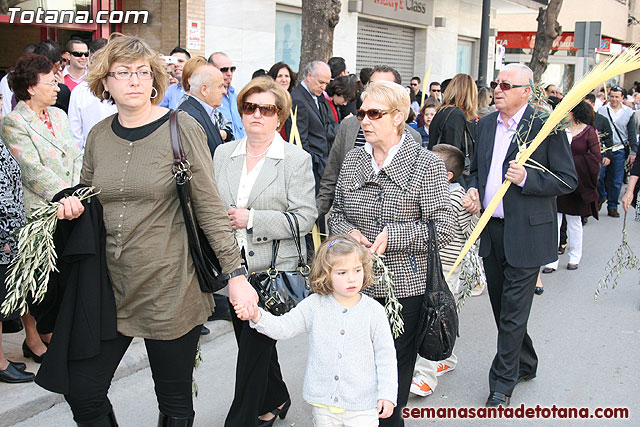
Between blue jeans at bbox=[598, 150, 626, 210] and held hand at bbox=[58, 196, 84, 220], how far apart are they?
11.7 metres

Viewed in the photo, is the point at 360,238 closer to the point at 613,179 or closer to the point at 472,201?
the point at 472,201

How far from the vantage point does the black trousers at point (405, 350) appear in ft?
12.7

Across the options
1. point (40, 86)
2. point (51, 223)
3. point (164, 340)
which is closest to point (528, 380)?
point (164, 340)

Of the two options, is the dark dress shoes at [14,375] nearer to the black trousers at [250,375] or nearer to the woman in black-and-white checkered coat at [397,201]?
the black trousers at [250,375]

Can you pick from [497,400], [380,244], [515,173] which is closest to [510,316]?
[497,400]

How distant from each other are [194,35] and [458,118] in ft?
22.8

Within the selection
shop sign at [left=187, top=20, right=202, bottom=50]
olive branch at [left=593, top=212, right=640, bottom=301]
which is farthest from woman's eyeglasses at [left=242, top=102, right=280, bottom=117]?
shop sign at [left=187, top=20, right=202, bottom=50]

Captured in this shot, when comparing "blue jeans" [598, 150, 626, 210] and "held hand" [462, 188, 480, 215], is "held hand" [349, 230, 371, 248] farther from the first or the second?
"blue jeans" [598, 150, 626, 210]

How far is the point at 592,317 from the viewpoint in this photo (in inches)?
278

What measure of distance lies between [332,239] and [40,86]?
2.74 m

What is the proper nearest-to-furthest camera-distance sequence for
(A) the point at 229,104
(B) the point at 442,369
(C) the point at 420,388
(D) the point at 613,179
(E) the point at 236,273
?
(E) the point at 236,273, (C) the point at 420,388, (B) the point at 442,369, (A) the point at 229,104, (D) the point at 613,179

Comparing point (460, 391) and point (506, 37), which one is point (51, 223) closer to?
point (460, 391)

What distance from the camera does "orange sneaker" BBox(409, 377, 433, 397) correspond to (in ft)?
16.2

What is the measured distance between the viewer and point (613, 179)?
42.9 ft
